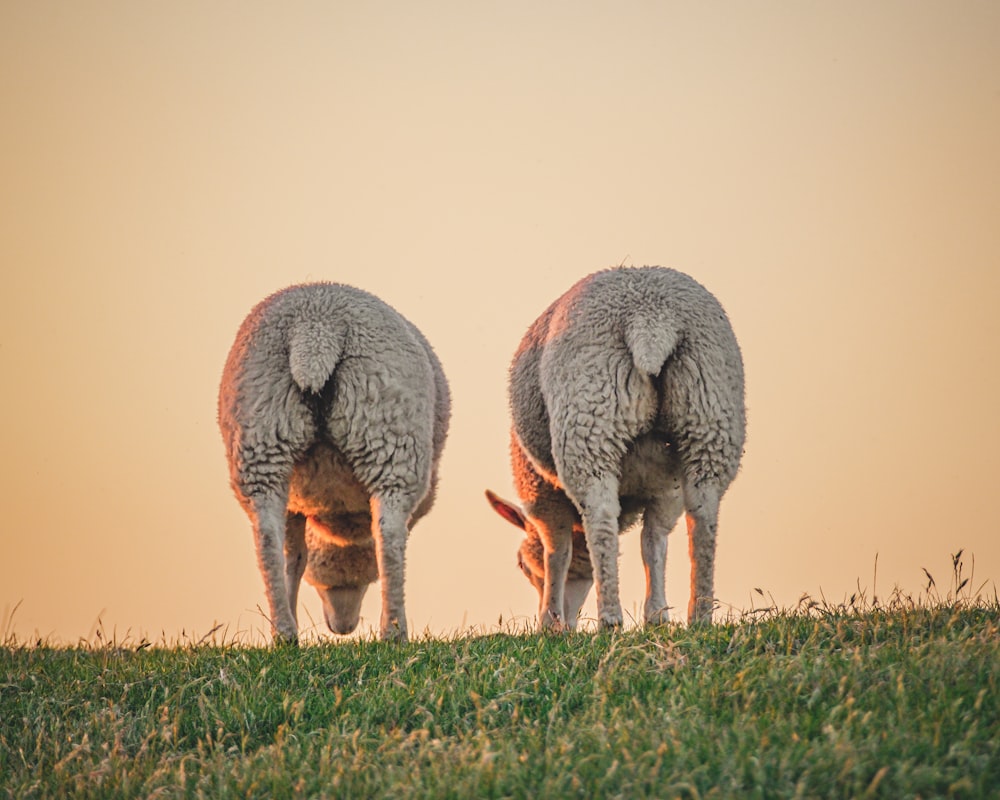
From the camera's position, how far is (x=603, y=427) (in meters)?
7.40

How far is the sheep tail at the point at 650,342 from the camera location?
715cm

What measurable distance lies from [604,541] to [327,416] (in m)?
2.02

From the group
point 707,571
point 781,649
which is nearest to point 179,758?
point 781,649

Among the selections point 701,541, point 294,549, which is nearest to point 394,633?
point 701,541

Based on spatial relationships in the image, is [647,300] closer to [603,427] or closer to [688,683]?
[603,427]

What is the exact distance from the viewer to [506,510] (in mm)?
10883

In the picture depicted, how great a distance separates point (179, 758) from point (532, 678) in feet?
5.25

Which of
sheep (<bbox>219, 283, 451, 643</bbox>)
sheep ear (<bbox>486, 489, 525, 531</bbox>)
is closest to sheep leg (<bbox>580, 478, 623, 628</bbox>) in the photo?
sheep (<bbox>219, 283, 451, 643</bbox>)

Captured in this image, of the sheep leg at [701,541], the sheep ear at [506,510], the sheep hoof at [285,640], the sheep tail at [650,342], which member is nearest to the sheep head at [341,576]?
the sheep ear at [506,510]

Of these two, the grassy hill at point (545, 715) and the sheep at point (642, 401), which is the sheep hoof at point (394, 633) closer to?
the grassy hill at point (545, 715)

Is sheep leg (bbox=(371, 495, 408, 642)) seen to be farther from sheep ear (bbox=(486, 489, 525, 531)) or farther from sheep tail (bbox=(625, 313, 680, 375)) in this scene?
sheep ear (bbox=(486, 489, 525, 531))

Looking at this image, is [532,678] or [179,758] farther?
[532,678]

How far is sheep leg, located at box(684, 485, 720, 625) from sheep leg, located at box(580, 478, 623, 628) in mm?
495

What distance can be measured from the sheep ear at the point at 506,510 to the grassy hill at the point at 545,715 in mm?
4169
